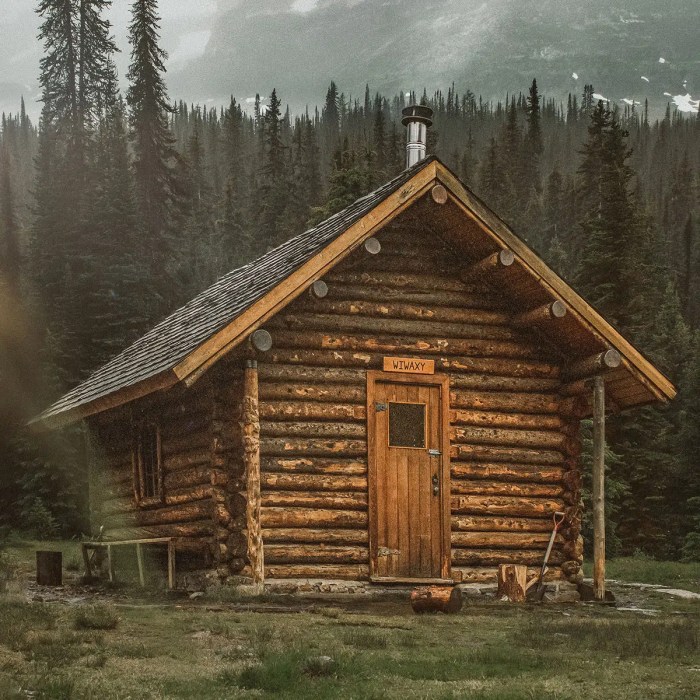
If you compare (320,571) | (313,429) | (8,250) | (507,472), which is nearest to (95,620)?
(320,571)

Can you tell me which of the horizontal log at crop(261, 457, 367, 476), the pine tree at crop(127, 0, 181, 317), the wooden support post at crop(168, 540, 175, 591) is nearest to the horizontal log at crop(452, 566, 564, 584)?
the horizontal log at crop(261, 457, 367, 476)

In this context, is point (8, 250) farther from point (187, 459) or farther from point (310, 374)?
point (310, 374)

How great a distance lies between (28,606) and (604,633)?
5.85 meters

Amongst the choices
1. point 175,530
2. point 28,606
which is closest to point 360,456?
point 175,530

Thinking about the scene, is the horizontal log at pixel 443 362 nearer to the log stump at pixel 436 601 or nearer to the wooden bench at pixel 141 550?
the wooden bench at pixel 141 550

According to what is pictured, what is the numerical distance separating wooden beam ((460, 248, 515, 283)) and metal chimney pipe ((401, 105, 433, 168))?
2.91 metres

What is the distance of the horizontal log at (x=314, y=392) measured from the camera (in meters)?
16.4

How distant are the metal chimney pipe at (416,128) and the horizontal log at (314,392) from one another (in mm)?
4740

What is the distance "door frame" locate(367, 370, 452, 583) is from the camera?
16609 millimetres

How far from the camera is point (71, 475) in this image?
35.9m

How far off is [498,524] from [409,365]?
8.89ft

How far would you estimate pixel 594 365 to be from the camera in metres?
17.3

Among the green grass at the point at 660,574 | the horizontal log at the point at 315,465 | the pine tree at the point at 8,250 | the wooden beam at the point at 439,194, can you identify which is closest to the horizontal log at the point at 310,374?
the horizontal log at the point at 315,465

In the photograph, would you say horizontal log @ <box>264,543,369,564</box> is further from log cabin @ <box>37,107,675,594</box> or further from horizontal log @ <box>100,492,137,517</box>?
horizontal log @ <box>100,492,137,517</box>
